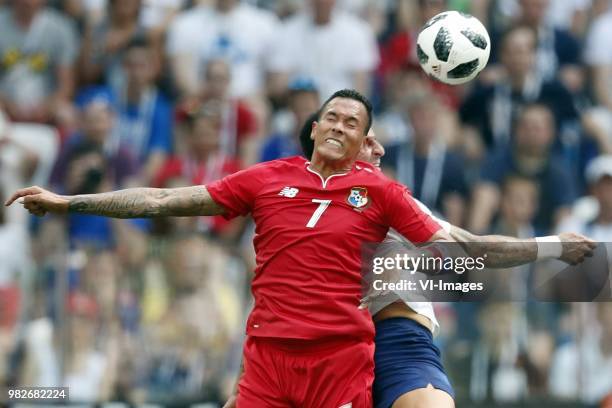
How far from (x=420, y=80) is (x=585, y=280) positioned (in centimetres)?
481

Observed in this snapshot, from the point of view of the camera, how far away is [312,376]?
24.6ft

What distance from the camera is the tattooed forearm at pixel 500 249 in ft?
25.5

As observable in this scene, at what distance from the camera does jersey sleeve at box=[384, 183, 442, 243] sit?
24.8 feet

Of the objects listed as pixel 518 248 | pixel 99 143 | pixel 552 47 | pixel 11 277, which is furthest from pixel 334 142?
pixel 552 47

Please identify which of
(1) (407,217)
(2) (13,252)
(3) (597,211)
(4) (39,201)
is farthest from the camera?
(3) (597,211)

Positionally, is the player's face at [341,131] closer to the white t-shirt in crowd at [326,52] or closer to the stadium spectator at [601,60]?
the white t-shirt in crowd at [326,52]

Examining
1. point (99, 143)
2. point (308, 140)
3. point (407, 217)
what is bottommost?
point (407, 217)

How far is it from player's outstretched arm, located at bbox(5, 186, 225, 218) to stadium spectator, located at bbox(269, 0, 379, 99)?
19.4 feet

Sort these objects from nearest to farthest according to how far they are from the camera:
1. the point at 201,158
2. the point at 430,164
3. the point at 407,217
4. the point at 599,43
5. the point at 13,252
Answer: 1. the point at 407,217
2. the point at 13,252
3. the point at 430,164
4. the point at 201,158
5. the point at 599,43

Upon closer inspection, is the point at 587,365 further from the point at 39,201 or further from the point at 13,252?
the point at 39,201

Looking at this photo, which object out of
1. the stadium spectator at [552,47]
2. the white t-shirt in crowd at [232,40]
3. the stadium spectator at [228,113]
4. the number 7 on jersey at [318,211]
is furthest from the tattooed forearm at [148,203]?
the stadium spectator at [552,47]

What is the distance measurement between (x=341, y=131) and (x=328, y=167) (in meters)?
0.24

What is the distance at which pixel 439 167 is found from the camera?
12.7m

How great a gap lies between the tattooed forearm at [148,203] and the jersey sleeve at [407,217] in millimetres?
1037
